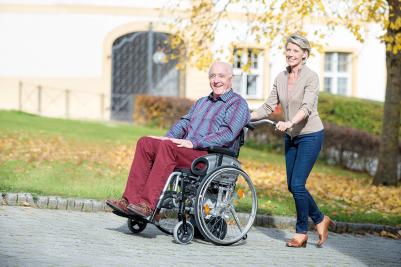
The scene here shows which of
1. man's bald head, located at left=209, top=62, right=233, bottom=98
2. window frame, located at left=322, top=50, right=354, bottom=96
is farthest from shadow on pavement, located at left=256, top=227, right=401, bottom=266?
window frame, located at left=322, top=50, right=354, bottom=96

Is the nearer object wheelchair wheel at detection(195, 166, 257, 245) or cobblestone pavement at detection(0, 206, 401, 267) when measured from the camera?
cobblestone pavement at detection(0, 206, 401, 267)

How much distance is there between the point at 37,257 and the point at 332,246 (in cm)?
327

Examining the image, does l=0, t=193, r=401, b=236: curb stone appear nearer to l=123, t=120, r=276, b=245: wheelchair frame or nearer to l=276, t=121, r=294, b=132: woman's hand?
l=123, t=120, r=276, b=245: wheelchair frame

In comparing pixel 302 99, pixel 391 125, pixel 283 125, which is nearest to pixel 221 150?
pixel 283 125

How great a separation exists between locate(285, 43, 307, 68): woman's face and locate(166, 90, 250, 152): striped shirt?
538 mm

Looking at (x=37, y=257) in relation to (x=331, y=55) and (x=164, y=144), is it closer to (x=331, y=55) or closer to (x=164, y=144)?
(x=164, y=144)

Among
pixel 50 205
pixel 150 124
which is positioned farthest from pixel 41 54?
pixel 50 205

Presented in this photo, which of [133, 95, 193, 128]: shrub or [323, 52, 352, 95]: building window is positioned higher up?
[323, 52, 352, 95]: building window

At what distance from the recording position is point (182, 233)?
26.7 ft

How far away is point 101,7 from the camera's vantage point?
2695cm

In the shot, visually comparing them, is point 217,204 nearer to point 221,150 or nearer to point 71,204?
point 221,150

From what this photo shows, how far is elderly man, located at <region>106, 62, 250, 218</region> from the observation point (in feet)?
26.2

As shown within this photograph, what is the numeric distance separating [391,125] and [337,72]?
1383 cm

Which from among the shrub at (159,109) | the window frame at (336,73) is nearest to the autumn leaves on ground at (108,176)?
the shrub at (159,109)
